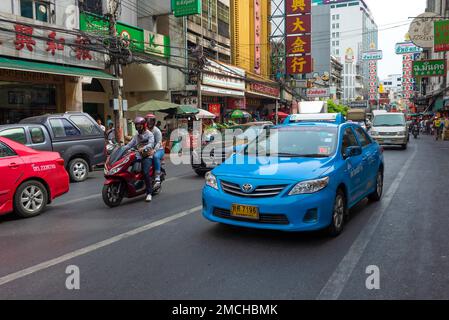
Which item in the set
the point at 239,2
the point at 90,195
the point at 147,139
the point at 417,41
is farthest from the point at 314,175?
the point at 239,2

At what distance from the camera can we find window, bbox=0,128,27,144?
9.59m

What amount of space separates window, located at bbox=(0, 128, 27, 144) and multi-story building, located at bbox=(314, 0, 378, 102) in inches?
4973

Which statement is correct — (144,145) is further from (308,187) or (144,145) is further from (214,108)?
(214,108)

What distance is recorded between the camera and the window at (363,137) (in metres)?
7.29

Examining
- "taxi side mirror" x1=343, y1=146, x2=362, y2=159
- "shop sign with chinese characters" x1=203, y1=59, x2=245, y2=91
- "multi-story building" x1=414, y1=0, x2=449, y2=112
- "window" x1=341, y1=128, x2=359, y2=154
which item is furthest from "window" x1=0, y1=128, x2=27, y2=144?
"multi-story building" x1=414, y1=0, x2=449, y2=112

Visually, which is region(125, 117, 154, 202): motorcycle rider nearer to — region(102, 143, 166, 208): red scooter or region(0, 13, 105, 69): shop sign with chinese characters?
region(102, 143, 166, 208): red scooter

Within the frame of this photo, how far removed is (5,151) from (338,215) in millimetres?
5347

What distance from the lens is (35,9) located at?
1667 centimetres

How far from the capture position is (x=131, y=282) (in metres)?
4.06

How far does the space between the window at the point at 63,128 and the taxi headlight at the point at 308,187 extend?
819 cm

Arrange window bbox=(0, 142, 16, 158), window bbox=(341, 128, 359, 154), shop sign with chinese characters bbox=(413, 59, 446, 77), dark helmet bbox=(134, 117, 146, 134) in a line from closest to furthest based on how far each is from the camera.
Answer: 1. window bbox=(341, 128, 359, 154)
2. window bbox=(0, 142, 16, 158)
3. dark helmet bbox=(134, 117, 146, 134)
4. shop sign with chinese characters bbox=(413, 59, 446, 77)

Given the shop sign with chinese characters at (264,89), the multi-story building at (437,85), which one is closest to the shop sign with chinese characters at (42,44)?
the shop sign with chinese characters at (264,89)

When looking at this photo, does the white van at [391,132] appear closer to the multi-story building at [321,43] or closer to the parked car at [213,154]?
the parked car at [213,154]
